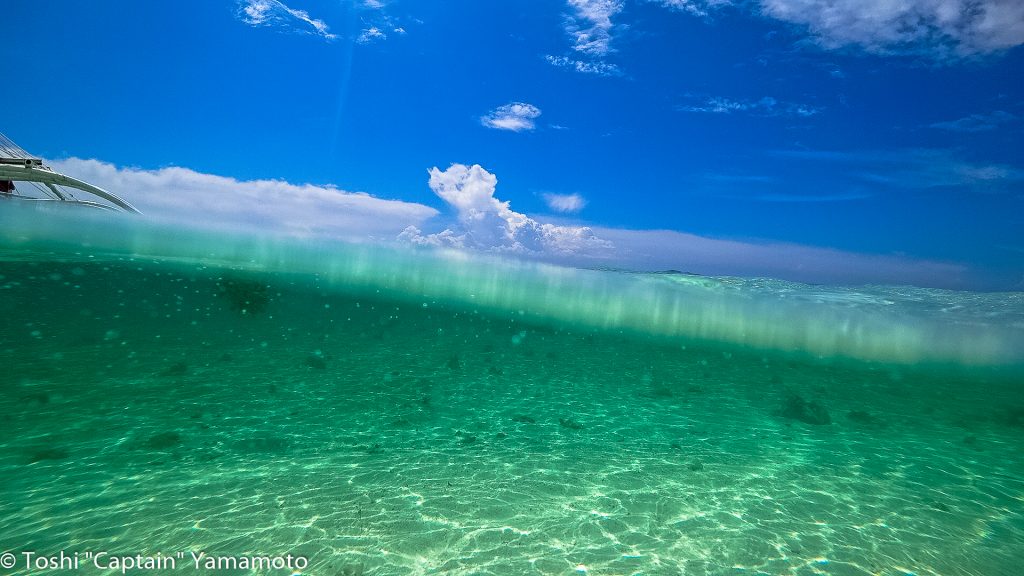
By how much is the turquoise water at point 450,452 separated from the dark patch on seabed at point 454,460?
0.29 feet

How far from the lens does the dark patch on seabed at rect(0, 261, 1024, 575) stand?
8.27 metres

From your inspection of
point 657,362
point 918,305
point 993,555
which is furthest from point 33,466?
point 918,305

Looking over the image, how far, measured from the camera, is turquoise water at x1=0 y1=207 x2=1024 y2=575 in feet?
27.2

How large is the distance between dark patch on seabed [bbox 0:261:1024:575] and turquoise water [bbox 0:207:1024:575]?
87mm

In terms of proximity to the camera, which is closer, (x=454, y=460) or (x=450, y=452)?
(x=454, y=460)

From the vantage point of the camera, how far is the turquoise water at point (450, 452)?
8.28 meters

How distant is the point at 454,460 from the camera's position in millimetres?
12219

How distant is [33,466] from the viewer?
389 inches

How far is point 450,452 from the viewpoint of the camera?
12773 mm

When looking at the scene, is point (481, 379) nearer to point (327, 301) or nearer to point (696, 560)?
point (696, 560)

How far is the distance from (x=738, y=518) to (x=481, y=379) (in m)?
14.1

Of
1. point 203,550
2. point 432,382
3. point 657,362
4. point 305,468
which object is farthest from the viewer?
point 657,362

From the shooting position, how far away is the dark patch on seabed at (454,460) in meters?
8.27

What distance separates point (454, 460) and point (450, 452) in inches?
23.4
